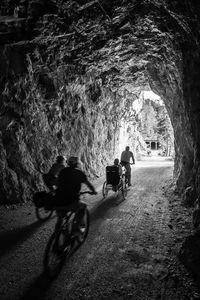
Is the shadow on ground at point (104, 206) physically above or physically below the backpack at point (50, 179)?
below

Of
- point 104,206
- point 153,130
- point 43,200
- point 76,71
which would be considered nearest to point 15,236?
point 43,200

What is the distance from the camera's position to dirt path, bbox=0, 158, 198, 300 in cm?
415

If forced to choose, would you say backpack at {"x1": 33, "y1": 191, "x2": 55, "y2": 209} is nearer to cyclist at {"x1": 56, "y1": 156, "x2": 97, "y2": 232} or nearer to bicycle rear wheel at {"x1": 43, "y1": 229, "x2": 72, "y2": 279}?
cyclist at {"x1": 56, "y1": 156, "x2": 97, "y2": 232}

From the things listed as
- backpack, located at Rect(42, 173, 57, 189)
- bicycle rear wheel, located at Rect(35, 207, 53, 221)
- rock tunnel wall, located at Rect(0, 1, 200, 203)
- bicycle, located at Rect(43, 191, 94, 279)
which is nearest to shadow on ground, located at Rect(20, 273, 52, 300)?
bicycle, located at Rect(43, 191, 94, 279)

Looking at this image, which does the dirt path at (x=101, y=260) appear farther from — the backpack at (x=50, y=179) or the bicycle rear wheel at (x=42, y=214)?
the backpack at (x=50, y=179)

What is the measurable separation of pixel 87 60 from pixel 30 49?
3.86 meters

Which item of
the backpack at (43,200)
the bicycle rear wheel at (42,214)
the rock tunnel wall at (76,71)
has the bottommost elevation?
the bicycle rear wheel at (42,214)

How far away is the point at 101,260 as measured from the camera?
5242mm

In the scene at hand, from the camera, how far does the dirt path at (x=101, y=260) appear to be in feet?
13.6

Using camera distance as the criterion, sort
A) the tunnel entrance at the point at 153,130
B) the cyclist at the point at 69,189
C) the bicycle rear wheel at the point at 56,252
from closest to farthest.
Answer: the bicycle rear wheel at the point at 56,252, the cyclist at the point at 69,189, the tunnel entrance at the point at 153,130

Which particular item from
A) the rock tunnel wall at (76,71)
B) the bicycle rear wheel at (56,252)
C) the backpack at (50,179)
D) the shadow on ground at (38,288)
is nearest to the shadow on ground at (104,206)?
the backpack at (50,179)

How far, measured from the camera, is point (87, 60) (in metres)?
13.8

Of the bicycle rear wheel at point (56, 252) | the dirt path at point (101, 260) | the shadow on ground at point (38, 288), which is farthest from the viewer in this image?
the bicycle rear wheel at point (56, 252)

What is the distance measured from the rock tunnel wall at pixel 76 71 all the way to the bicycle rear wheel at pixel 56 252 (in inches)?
219
